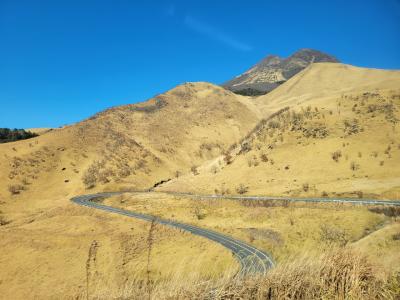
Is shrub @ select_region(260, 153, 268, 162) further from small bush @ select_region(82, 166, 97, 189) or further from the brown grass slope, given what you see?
small bush @ select_region(82, 166, 97, 189)

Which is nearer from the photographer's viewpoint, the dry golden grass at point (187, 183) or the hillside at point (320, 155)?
the dry golden grass at point (187, 183)

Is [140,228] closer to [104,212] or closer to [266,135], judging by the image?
[104,212]

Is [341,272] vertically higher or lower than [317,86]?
lower

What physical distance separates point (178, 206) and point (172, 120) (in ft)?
241

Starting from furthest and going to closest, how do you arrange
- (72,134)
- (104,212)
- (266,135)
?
(72,134)
(266,135)
(104,212)

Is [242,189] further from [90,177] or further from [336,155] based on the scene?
[90,177]

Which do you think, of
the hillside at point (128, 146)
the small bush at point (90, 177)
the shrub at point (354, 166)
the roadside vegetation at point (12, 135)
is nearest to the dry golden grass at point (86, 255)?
the shrub at point (354, 166)

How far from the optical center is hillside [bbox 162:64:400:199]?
2004 inches

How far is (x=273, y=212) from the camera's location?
135 ft

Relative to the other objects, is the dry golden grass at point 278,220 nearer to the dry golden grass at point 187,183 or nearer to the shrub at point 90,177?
the dry golden grass at point 187,183

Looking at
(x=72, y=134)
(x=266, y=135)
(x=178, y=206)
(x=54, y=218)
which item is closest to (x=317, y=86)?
(x=266, y=135)

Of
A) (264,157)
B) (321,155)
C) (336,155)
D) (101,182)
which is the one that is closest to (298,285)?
(336,155)

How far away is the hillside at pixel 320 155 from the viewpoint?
167 feet

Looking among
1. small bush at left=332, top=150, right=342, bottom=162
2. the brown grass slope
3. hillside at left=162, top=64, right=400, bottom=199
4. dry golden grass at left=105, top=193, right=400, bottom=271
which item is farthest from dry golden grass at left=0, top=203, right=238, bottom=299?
small bush at left=332, top=150, right=342, bottom=162
